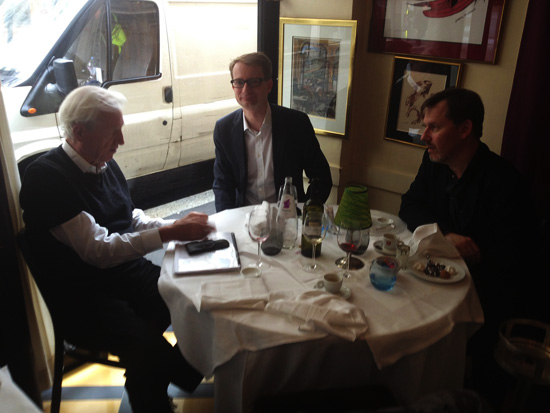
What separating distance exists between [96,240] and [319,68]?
6.18 feet

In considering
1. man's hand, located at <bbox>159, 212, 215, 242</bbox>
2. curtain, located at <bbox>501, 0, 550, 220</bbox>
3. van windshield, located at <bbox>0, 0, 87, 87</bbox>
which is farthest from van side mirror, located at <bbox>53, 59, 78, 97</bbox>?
curtain, located at <bbox>501, 0, 550, 220</bbox>

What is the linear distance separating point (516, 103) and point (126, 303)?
206cm

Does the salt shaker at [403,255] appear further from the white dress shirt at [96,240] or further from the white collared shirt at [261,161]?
the white collared shirt at [261,161]

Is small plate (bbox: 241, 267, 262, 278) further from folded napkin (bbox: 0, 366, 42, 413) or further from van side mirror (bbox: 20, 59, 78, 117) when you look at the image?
van side mirror (bbox: 20, 59, 78, 117)

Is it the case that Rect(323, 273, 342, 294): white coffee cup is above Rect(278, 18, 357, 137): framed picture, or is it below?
below

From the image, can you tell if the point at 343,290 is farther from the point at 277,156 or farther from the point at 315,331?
the point at 277,156

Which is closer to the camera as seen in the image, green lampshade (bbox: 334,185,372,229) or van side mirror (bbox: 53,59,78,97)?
green lampshade (bbox: 334,185,372,229)

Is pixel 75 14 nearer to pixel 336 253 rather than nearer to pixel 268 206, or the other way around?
pixel 268 206

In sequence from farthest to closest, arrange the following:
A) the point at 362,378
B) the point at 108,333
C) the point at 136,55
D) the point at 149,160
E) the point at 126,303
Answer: the point at 149,160 < the point at 136,55 < the point at 126,303 < the point at 108,333 < the point at 362,378

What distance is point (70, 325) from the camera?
69.4 inches

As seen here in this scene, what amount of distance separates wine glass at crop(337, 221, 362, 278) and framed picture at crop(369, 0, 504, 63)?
55.3 inches

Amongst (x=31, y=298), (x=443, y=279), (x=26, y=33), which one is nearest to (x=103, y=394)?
(x=31, y=298)

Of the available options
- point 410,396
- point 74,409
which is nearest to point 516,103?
point 410,396

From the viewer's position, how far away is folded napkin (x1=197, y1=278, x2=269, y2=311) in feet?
4.57
